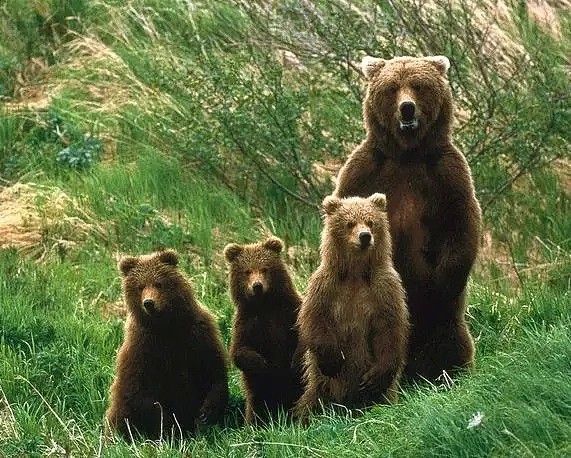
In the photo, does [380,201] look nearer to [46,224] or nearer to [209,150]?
[209,150]

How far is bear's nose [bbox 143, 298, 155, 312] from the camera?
6.16 m

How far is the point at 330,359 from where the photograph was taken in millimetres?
5805

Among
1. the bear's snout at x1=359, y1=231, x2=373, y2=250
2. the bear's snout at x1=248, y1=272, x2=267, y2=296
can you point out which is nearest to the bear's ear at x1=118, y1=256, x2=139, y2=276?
the bear's snout at x1=248, y1=272, x2=267, y2=296

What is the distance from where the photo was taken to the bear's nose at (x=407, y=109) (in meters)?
5.85

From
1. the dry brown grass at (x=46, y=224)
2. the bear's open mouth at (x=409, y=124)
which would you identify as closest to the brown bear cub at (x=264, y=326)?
the bear's open mouth at (x=409, y=124)

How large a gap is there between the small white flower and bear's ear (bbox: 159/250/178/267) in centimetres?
196

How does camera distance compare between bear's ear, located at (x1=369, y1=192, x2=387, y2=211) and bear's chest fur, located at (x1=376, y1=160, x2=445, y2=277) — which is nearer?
bear's ear, located at (x1=369, y1=192, x2=387, y2=211)

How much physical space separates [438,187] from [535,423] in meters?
1.53

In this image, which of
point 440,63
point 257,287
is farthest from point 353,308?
point 440,63

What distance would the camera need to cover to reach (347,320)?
5.78m

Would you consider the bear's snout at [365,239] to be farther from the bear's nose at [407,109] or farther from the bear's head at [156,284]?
the bear's head at [156,284]

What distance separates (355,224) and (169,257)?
1061 millimetres

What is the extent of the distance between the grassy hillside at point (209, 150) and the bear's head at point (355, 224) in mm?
1092

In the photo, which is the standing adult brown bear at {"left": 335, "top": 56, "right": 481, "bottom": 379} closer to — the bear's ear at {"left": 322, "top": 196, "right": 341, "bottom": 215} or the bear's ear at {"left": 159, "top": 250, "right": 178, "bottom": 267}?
the bear's ear at {"left": 322, "top": 196, "right": 341, "bottom": 215}
